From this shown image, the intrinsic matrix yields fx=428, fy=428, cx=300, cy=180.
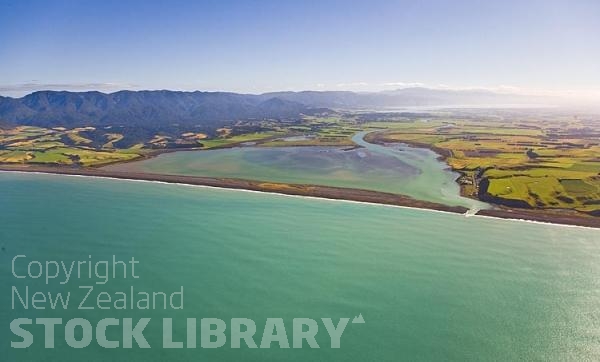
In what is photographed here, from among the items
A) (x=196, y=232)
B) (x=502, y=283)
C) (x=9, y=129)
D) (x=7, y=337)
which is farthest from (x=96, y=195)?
(x=9, y=129)

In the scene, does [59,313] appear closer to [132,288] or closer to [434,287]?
[132,288]

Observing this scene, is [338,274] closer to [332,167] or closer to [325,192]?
[325,192]

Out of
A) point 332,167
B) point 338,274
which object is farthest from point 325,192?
point 338,274

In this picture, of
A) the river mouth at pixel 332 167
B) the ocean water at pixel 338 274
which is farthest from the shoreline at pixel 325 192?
the river mouth at pixel 332 167

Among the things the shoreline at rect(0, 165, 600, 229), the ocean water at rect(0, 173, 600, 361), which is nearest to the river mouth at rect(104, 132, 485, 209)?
the shoreline at rect(0, 165, 600, 229)

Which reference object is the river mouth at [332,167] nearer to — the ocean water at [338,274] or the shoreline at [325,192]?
the shoreline at [325,192]

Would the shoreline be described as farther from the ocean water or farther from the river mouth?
the river mouth
